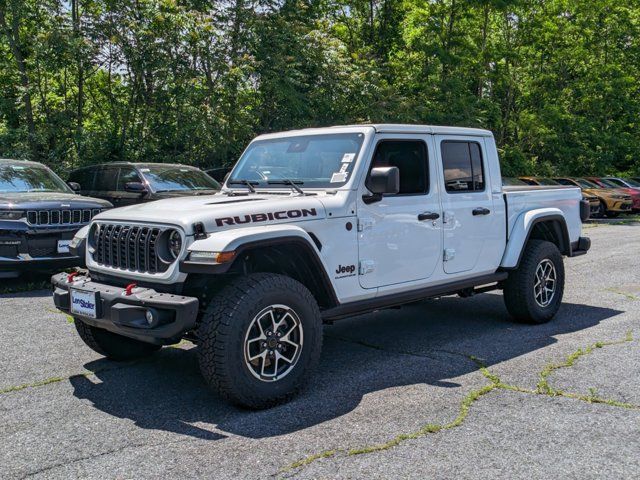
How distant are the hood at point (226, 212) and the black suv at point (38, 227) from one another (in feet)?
12.1

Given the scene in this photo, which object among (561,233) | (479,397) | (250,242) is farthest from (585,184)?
(250,242)

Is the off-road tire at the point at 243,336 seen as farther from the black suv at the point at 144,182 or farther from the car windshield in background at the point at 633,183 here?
the car windshield in background at the point at 633,183

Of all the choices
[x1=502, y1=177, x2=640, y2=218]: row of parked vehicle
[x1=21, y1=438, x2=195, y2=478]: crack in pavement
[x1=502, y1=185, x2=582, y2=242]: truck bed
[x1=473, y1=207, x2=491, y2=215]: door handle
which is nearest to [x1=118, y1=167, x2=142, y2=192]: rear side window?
[x1=502, y1=185, x2=582, y2=242]: truck bed

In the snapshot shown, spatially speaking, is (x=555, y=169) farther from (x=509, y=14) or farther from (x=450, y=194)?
(x=450, y=194)

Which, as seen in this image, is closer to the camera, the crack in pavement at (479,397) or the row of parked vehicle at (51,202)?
the crack in pavement at (479,397)

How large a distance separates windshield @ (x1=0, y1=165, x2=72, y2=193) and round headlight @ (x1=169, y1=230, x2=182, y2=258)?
6.00m

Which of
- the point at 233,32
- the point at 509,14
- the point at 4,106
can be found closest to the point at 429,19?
the point at 509,14

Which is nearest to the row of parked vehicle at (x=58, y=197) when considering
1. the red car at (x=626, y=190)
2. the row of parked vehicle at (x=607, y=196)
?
the row of parked vehicle at (x=607, y=196)

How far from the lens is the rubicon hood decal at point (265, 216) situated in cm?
433

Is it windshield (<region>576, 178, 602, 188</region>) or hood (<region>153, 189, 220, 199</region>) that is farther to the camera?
windshield (<region>576, 178, 602, 188</region>)

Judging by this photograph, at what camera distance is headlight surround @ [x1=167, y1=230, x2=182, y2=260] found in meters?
4.27

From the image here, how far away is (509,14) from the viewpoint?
29125 mm

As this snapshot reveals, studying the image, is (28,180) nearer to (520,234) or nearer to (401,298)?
(401,298)

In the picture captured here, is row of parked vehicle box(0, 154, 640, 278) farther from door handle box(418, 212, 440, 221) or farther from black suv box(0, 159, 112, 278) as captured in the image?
door handle box(418, 212, 440, 221)
